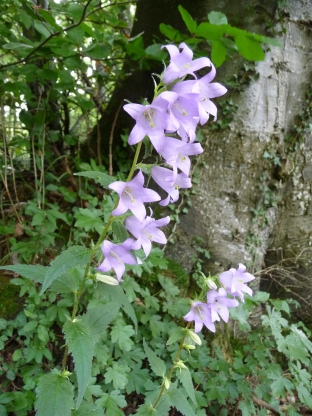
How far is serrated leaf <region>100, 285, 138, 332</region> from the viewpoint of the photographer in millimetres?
1122

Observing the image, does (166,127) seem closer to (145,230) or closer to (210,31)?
(145,230)

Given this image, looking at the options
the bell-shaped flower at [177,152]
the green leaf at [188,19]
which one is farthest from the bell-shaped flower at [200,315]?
the green leaf at [188,19]

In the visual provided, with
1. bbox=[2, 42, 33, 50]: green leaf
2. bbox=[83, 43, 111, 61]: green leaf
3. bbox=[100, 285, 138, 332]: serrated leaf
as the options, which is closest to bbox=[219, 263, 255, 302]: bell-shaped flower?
bbox=[100, 285, 138, 332]: serrated leaf

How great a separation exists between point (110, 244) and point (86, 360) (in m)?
0.34

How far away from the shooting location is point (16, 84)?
7.54ft

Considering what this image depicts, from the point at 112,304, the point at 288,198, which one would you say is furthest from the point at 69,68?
the point at 288,198

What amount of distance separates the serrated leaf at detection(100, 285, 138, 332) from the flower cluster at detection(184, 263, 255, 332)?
433mm

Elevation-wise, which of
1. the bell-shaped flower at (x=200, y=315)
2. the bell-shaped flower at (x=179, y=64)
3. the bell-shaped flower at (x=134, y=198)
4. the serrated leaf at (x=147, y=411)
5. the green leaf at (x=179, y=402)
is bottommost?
the serrated leaf at (x=147, y=411)

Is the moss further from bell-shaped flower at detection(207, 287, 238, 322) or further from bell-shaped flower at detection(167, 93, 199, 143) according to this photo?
bell-shaped flower at detection(167, 93, 199, 143)

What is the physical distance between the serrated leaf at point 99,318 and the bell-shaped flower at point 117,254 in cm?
19

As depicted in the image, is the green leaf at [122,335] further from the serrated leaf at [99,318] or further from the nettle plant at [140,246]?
the serrated leaf at [99,318]

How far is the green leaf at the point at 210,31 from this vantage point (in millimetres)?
1765

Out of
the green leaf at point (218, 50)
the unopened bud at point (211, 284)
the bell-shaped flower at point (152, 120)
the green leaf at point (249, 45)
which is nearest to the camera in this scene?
the bell-shaped flower at point (152, 120)

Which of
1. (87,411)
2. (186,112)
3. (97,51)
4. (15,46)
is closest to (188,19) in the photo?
(97,51)
